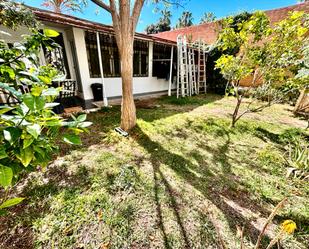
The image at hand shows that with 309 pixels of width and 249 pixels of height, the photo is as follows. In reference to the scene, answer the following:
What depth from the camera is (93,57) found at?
624 centimetres

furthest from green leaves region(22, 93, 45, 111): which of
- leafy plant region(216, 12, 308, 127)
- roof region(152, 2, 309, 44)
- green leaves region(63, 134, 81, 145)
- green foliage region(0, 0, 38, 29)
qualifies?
roof region(152, 2, 309, 44)

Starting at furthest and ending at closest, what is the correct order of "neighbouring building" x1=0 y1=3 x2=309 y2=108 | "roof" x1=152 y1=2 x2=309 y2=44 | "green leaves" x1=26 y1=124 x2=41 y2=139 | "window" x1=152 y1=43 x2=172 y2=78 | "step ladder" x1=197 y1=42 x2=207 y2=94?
"roof" x1=152 y1=2 x2=309 y2=44 → "step ladder" x1=197 y1=42 x2=207 y2=94 → "window" x1=152 y1=43 x2=172 y2=78 → "neighbouring building" x1=0 y1=3 x2=309 y2=108 → "green leaves" x1=26 y1=124 x2=41 y2=139

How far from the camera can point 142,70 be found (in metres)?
7.95

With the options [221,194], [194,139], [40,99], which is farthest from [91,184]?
[194,139]

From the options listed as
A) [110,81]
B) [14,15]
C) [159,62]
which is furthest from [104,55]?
[14,15]

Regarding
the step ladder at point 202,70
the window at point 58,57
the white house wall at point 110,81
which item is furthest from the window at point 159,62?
the window at point 58,57

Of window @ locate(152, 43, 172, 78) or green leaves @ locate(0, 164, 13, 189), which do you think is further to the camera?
window @ locate(152, 43, 172, 78)

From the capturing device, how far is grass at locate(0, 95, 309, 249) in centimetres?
174

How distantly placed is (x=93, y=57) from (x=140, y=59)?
89.6 inches

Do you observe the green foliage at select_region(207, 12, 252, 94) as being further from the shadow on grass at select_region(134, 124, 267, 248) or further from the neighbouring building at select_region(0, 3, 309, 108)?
the shadow on grass at select_region(134, 124, 267, 248)

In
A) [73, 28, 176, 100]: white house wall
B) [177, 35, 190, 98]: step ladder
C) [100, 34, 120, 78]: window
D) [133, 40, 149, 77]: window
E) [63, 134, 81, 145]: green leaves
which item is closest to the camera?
[63, 134, 81, 145]: green leaves

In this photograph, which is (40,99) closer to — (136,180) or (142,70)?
(136,180)

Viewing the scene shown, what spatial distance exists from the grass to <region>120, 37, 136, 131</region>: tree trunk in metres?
0.37

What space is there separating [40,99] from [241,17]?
42.0ft
